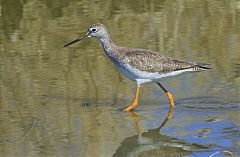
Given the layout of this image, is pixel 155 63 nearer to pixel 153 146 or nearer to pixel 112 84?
pixel 112 84

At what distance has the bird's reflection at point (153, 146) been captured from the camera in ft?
24.4

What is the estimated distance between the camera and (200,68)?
352 inches

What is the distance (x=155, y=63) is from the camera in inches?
360

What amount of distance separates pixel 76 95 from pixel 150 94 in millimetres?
986

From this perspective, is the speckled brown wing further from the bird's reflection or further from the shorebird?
the bird's reflection

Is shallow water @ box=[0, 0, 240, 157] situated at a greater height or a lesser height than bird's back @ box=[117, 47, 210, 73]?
lesser

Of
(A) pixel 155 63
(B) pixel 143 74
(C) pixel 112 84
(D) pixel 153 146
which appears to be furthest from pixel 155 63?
(D) pixel 153 146

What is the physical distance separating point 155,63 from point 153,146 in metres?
1.66

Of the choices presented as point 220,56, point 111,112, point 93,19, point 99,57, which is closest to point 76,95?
point 111,112

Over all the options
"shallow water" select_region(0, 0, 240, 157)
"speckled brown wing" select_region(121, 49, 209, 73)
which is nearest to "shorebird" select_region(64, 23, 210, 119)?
"speckled brown wing" select_region(121, 49, 209, 73)

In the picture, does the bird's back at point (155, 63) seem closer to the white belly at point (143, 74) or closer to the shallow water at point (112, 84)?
the white belly at point (143, 74)

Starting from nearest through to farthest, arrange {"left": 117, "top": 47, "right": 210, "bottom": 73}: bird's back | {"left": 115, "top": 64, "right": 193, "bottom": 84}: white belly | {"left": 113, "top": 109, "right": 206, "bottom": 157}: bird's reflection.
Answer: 1. {"left": 113, "top": 109, "right": 206, "bottom": 157}: bird's reflection
2. {"left": 117, "top": 47, "right": 210, "bottom": 73}: bird's back
3. {"left": 115, "top": 64, "right": 193, "bottom": 84}: white belly

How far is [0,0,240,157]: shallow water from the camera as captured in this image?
25.7 ft

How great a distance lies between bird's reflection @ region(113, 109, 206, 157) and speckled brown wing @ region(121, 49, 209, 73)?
1032 millimetres
